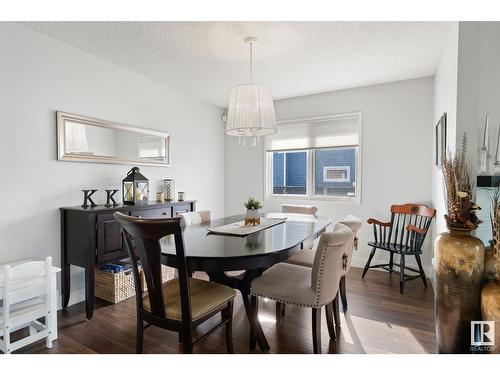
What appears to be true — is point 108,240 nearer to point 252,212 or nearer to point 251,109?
point 252,212

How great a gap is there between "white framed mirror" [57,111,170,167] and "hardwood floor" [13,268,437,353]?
1.43 m

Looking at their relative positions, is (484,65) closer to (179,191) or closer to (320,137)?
(320,137)

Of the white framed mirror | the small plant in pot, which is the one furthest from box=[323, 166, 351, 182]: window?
the white framed mirror

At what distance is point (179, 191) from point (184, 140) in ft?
2.38

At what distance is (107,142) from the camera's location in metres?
2.91

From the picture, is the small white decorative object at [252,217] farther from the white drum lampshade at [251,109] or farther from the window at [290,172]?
the window at [290,172]

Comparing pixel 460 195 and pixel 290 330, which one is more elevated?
pixel 460 195

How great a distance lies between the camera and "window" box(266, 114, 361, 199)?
151 inches

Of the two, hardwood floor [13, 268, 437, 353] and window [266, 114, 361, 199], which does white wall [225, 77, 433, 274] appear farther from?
hardwood floor [13, 268, 437, 353]

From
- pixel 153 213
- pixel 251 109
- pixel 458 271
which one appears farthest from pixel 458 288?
pixel 153 213

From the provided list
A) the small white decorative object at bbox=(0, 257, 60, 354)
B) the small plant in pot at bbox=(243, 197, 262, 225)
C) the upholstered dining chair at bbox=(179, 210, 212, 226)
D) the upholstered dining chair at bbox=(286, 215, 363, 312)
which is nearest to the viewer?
the small white decorative object at bbox=(0, 257, 60, 354)

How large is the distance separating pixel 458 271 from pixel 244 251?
4.17 feet

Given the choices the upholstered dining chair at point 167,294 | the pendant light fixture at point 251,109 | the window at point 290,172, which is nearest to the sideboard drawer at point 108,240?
the upholstered dining chair at point 167,294

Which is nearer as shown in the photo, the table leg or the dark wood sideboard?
the table leg
